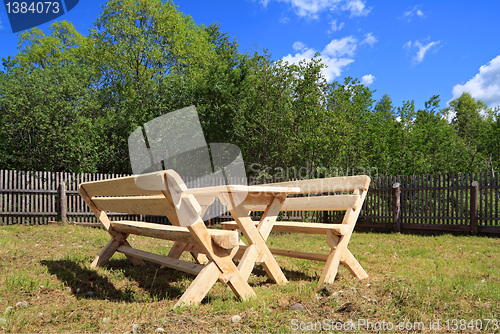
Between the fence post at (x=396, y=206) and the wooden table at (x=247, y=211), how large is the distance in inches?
345

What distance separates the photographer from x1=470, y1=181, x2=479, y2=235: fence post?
9961 mm

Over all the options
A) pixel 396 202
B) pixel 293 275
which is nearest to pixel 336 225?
pixel 293 275

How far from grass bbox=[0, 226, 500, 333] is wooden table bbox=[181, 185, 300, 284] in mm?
298

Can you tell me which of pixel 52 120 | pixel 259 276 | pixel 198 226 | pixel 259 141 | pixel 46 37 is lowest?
pixel 259 276

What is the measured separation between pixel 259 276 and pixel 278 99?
10288mm

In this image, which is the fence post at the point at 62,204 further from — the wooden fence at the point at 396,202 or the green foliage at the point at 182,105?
the green foliage at the point at 182,105

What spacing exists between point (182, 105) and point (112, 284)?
599 inches

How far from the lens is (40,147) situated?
623 inches

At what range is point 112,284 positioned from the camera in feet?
13.0

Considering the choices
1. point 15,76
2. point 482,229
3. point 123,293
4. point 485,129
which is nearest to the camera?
point 123,293

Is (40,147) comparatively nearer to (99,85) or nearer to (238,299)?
(99,85)

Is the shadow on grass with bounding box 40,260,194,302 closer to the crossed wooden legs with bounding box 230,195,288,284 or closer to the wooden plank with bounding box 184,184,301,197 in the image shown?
the crossed wooden legs with bounding box 230,195,288,284

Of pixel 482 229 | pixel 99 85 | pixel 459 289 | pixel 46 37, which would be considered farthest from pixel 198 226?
pixel 46 37

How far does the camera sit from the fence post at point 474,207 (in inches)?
392
